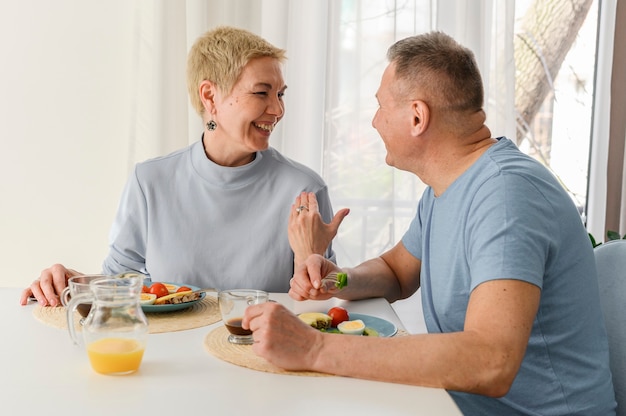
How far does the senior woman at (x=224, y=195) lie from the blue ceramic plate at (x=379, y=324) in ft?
1.37

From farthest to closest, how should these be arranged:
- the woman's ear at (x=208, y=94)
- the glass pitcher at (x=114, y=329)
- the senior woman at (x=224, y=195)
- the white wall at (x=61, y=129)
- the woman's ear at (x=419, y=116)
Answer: the white wall at (x=61, y=129)
the woman's ear at (x=208, y=94)
the senior woman at (x=224, y=195)
the woman's ear at (x=419, y=116)
the glass pitcher at (x=114, y=329)

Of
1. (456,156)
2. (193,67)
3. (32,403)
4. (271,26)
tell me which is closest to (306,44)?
(271,26)

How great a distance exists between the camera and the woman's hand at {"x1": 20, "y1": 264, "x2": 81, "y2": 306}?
155 cm

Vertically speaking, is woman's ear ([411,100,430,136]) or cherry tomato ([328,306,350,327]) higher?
woman's ear ([411,100,430,136])

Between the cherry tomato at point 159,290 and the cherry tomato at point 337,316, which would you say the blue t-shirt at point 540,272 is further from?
the cherry tomato at point 159,290

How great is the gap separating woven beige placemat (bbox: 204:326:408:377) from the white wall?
1.89m

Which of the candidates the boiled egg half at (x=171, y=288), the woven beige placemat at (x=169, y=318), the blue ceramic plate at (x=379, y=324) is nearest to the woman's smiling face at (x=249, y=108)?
the boiled egg half at (x=171, y=288)

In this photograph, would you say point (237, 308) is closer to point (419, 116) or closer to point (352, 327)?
point (352, 327)

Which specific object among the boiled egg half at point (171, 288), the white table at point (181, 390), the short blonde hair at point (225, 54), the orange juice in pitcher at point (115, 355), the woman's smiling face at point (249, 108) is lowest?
the boiled egg half at point (171, 288)

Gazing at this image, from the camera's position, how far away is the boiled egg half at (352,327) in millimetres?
1349

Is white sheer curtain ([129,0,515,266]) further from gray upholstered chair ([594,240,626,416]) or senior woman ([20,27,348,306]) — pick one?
gray upholstered chair ([594,240,626,416])

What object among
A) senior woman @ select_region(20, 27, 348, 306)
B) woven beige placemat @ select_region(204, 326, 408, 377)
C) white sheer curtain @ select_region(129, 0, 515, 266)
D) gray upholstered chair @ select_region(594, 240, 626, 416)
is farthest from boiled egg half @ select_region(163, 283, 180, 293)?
white sheer curtain @ select_region(129, 0, 515, 266)

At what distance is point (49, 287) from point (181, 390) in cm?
63

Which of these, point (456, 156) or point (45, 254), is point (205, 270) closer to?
point (456, 156)
